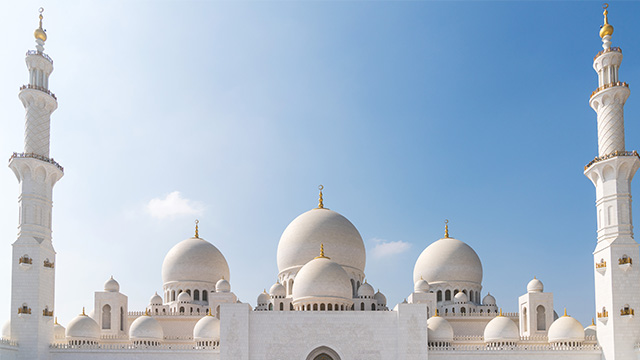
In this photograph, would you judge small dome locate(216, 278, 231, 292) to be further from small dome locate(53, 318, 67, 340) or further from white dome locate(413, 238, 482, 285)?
white dome locate(413, 238, 482, 285)

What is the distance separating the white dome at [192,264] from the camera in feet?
112

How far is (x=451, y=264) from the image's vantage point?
111ft

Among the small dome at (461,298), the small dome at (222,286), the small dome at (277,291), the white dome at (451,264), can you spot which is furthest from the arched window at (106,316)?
the small dome at (461,298)

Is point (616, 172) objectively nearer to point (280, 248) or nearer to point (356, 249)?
point (356, 249)

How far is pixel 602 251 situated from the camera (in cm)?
2544

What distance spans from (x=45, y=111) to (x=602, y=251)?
2444 centimetres

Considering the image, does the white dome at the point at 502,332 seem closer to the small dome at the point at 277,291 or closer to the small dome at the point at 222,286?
the small dome at the point at 277,291

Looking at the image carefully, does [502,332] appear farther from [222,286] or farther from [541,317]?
[222,286]

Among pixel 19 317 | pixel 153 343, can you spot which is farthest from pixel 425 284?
pixel 19 317

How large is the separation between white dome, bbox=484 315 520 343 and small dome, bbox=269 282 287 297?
9.71m

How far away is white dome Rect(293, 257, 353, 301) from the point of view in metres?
27.0

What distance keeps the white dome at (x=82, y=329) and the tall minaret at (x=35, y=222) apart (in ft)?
4.04

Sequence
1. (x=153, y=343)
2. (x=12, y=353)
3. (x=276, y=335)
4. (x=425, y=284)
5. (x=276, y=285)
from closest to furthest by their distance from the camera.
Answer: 1. (x=12, y=353)
2. (x=276, y=335)
3. (x=153, y=343)
4. (x=276, y=285)
5. (x=425, y=284)

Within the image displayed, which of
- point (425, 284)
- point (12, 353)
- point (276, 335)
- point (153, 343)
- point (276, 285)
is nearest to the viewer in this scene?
point (12, 353)
